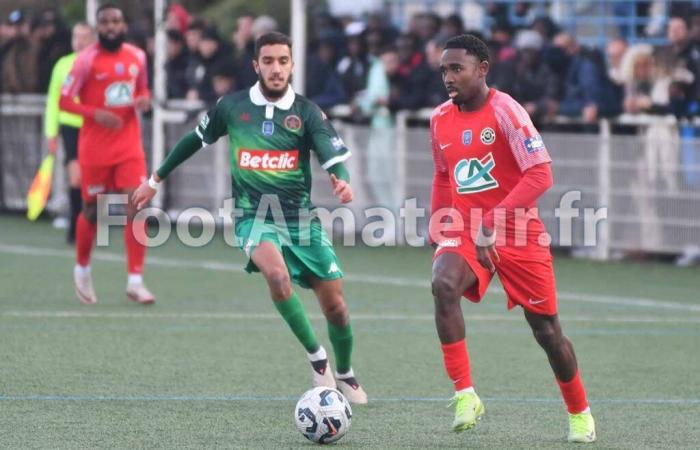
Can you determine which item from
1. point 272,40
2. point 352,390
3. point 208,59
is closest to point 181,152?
point 272,40

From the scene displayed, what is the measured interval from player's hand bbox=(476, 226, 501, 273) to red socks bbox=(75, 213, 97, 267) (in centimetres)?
523

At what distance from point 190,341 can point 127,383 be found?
1668 millimetres

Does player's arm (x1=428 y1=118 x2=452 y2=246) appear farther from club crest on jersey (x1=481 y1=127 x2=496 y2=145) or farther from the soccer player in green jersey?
the soccer player in green jersey

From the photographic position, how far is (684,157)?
14320 mm

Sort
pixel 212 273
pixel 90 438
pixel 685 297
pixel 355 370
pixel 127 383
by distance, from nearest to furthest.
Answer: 1. pixel 90 438
2. pixel 127 383
3. pixel 355 370
4. pixel 685 297
5. pixel 212 273

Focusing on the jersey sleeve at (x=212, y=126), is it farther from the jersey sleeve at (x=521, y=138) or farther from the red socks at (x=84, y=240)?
the red socks at (x=84, y=240)

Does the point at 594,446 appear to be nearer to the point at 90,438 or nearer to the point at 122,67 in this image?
the point at 90,438

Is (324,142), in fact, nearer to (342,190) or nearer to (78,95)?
(342,190)

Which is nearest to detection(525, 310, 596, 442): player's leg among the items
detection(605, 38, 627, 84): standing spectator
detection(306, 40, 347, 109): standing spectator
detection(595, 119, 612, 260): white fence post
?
detection(595, 119, 612, 260): white fence post

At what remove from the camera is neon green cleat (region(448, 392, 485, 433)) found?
6785mm

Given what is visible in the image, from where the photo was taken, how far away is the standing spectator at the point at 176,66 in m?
18.0

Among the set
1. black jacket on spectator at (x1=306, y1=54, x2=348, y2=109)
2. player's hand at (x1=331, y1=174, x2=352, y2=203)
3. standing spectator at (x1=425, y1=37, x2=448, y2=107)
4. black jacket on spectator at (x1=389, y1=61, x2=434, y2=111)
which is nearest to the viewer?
player's hand at (x1=331, y1=174, x2=352, y2=203)

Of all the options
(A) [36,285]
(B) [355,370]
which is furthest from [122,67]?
(B) [355,370]

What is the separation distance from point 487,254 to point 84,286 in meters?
5.47
